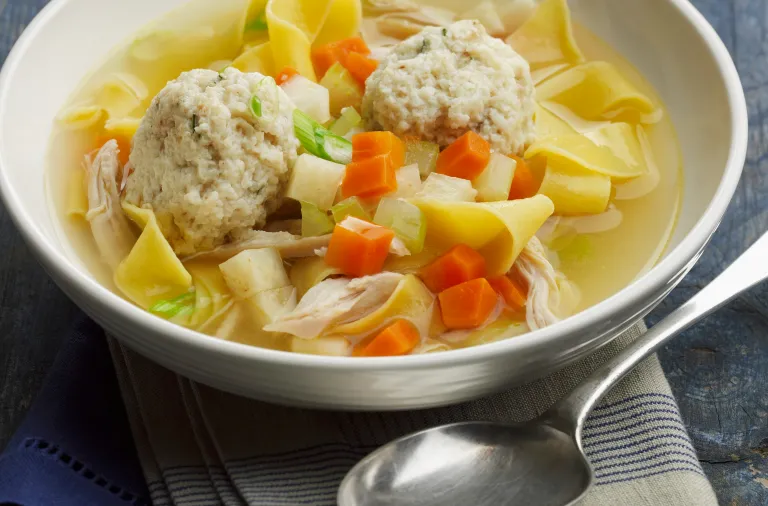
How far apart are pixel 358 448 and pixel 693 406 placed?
1.50m

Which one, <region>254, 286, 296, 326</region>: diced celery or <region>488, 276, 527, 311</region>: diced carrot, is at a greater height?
<region>488, 276, 527, 311</region>: diced carrot

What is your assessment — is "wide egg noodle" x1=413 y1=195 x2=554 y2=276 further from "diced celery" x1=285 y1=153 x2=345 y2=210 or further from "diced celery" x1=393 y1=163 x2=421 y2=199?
"diced celery" x1=285 y1=153 x2=345 y2=210

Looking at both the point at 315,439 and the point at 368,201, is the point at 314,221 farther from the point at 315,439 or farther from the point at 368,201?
the point at 315,439

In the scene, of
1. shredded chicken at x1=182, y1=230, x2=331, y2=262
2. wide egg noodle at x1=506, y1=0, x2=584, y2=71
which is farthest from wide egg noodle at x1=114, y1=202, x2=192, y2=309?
wide egg noodle at x1=506, y1=0, x2=584, y2=71

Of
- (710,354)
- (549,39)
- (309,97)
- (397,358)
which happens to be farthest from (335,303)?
(549,39)

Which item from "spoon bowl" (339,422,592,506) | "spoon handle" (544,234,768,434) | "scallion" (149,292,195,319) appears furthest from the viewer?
"scallion" (149,292,195,319)

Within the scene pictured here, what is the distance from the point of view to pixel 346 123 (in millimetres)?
4008

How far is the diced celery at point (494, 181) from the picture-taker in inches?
145

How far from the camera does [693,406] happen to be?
150 inches

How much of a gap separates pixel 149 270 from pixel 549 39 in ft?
8.07

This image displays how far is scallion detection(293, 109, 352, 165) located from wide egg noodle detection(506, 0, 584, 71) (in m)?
1.42

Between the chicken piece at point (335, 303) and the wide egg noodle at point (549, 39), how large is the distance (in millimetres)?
1847

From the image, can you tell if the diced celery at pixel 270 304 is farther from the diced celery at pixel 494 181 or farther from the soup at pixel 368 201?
the diced celery at pixel 494 181

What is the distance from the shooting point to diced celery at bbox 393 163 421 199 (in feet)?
11.9
